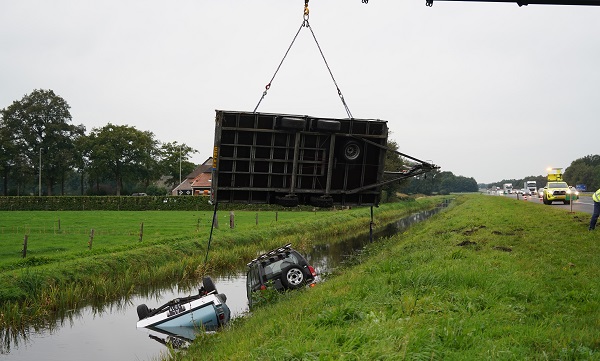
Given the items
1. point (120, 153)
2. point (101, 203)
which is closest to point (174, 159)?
point (120, 153)

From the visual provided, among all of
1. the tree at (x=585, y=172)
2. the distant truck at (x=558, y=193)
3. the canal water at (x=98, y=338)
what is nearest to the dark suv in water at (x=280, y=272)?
the canal water at (x=98, y=338)

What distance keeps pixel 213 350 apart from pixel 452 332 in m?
5.19

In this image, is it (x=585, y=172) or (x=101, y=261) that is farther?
(x=585, y=172)

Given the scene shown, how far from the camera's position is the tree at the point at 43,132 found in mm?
85938

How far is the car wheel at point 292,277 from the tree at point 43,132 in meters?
81.1

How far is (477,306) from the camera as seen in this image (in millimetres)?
8938

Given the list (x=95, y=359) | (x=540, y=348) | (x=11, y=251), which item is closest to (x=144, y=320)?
(x=95, y=359)

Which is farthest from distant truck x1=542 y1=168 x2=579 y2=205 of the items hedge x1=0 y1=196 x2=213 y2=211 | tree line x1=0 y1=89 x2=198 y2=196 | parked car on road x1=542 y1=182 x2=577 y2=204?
tree line x1=0 y1=89 x2=198 y2=196

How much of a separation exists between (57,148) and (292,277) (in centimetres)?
8569

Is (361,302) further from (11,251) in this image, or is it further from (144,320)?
(11,251)

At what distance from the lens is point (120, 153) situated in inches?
3644

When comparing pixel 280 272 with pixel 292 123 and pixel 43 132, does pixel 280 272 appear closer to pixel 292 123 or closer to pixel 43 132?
pixel 292 123

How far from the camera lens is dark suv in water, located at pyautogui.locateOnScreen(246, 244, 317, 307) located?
15009 mm

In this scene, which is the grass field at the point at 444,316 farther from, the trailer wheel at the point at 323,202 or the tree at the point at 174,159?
the tree at the point at 174,159
